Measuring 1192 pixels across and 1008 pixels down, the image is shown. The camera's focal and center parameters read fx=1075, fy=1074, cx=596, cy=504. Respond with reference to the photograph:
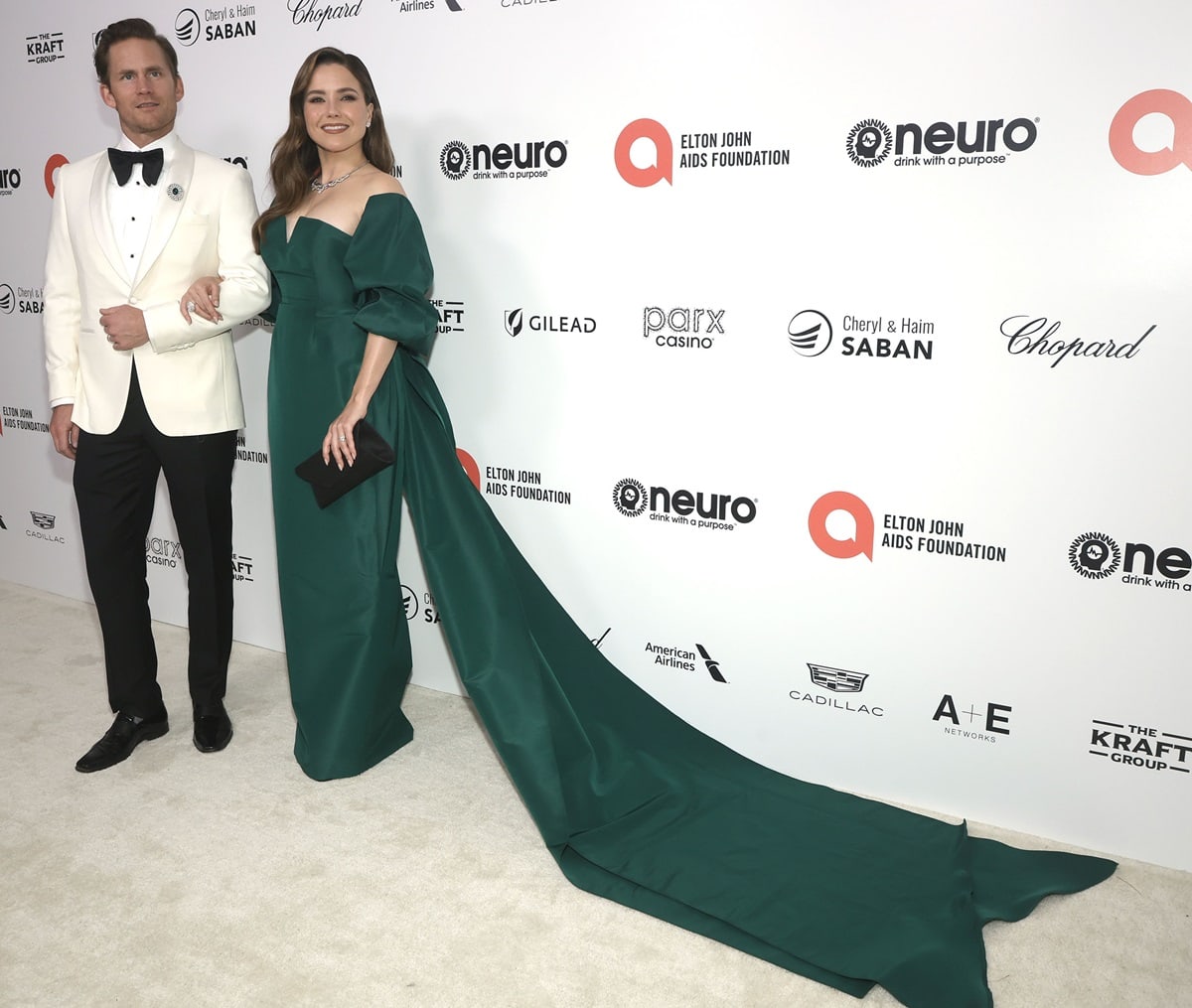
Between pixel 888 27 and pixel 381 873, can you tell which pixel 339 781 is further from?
pixel 888 27

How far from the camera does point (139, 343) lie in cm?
271

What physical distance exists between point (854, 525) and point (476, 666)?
3.26 ft

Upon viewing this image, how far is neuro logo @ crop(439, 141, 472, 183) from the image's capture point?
115 inches

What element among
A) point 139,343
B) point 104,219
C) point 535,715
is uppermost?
point 104,219

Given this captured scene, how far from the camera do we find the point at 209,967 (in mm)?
2137

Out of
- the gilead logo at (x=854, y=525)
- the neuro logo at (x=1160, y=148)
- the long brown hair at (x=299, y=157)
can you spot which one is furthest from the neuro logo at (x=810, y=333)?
the long brown hair at (x=299, y=157)

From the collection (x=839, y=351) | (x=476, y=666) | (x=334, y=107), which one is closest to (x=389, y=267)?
(x=334, y=107)

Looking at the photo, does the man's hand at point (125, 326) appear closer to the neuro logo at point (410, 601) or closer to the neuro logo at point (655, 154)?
the neuro logo at point (410, 601)

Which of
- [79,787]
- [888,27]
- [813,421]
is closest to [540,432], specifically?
[813,421]

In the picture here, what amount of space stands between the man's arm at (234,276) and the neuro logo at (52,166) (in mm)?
1307

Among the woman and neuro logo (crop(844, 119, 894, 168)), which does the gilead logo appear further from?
neuro logo (crop(844, 119, 894, 168))

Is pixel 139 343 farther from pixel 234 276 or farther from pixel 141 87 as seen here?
pixel 141 87

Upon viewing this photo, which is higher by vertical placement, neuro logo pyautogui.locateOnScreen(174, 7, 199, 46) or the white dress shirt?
neuro logo pyautogui.locateOnScreen(174, 7, 199, 46)

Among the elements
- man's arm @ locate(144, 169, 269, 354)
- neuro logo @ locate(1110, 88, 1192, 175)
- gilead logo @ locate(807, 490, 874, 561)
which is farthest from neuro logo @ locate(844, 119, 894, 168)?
man's arm @ locate(144, 169, 269, 354)
